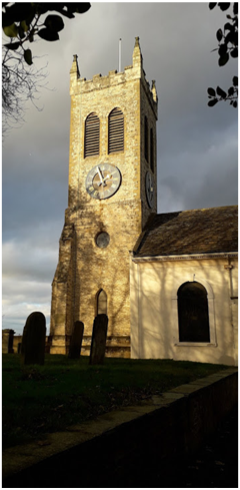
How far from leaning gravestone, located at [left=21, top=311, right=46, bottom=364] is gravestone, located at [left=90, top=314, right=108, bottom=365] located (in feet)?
5.11

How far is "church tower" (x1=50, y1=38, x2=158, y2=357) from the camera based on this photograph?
21250 millimetres

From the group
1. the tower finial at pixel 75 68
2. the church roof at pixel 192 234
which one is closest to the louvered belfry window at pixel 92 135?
the tower finial at pixel 75 68

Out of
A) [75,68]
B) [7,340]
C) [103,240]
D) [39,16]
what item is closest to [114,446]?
[39,16]

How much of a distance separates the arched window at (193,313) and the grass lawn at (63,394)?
785cm

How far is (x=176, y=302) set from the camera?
651 inches

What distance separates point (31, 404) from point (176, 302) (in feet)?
41.8

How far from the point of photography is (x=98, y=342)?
9594mm

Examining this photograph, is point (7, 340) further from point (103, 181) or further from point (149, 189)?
point (149, 189)

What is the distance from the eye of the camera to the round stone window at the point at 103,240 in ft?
74.0

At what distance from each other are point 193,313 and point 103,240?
27.3 feet

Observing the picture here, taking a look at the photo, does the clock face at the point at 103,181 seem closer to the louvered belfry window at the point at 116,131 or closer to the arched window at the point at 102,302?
the louvered belfry window at the point at 116,131

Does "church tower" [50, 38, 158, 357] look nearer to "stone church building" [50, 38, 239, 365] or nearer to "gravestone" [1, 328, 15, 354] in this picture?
"stone church building" [50, 38, 239, 365]

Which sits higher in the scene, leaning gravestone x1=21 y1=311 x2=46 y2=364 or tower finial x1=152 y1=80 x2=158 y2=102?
tower finial x1=152 y1=80 x2=158 y2=102

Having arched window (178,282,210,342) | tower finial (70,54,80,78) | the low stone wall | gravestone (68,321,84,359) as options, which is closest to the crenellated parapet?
tower finial (70,54,80,78)
